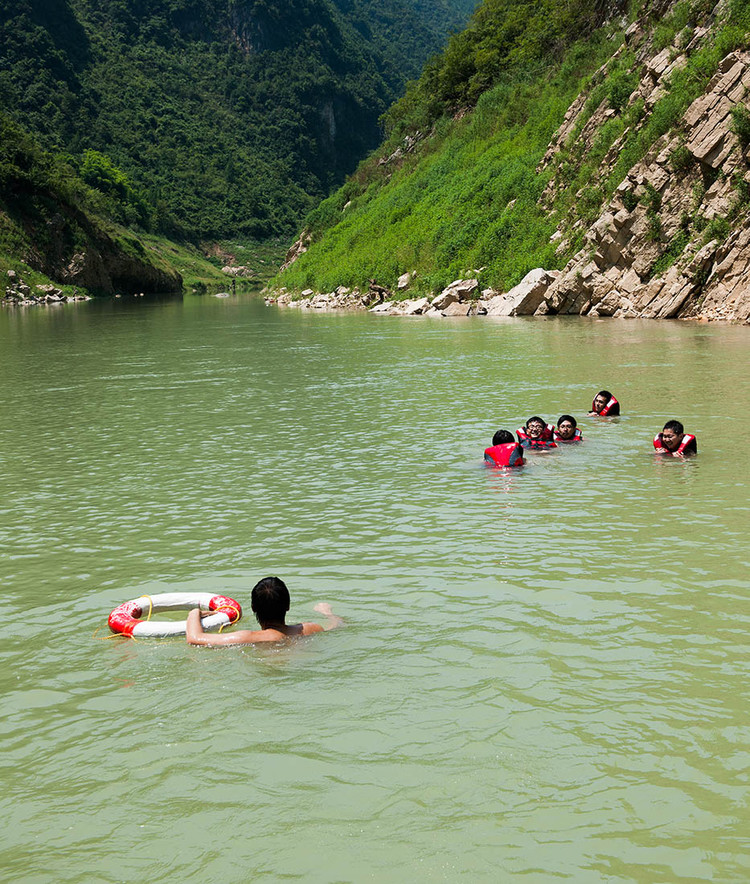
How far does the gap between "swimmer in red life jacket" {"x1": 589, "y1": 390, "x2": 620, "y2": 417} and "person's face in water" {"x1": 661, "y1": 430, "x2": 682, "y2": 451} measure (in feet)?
9.80

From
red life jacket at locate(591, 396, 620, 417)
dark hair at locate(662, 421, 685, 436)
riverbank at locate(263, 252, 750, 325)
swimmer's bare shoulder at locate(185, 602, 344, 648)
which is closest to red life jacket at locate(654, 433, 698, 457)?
dark hair at locate(662, 421, 685, 436)

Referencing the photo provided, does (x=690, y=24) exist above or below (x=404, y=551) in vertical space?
above

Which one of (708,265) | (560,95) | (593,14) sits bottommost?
(708,265)

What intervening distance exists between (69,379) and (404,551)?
18.1 metres

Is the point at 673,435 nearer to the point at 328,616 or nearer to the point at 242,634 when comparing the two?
the point at 328,616

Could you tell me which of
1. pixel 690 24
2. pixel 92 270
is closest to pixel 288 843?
pixel 690 24

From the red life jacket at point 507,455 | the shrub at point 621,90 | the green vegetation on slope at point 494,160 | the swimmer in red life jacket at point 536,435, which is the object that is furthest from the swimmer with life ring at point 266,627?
the shrub at point 621,90

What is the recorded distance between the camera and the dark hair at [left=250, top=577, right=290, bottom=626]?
7.34 metres

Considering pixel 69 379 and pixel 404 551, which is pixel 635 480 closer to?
pixel 404 551

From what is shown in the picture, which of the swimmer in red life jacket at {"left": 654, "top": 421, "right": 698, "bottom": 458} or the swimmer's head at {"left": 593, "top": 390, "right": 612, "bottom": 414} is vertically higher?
the swimmer's head at {"left": 593, "top": 390, "right": 612, "bottom": 414}

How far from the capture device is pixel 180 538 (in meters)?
10.3

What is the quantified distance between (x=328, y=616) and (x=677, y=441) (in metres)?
7.67

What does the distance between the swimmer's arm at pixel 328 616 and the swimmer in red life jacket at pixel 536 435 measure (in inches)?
261

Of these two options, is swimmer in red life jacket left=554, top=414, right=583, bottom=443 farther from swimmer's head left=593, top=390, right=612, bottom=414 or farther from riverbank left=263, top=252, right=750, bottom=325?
riverbank left=263, top=252, right=750, bottom=325
